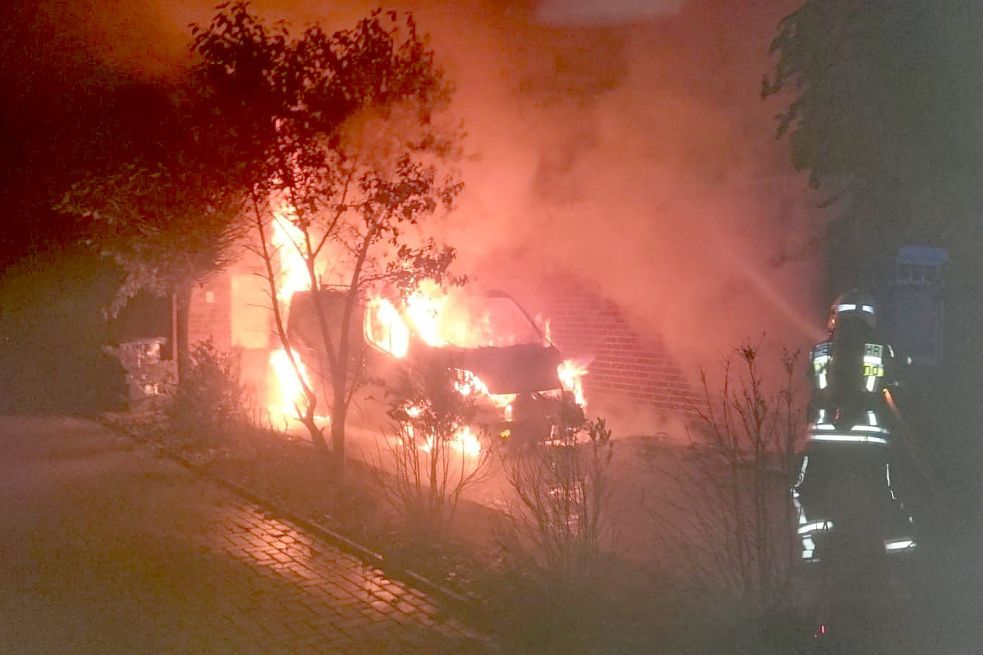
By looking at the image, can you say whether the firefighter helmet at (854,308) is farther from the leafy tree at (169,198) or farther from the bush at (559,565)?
the leafy tree at (169,198)

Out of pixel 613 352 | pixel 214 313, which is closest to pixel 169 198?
pixel 613 352

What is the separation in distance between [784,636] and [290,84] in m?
5.49

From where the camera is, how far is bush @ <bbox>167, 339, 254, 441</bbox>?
32.2 feet

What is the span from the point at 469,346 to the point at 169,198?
3.60 m

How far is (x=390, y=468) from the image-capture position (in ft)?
26.9

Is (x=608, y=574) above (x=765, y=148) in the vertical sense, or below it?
below

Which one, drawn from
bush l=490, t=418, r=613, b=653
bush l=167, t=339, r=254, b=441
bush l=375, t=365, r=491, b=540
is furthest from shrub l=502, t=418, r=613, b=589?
bush l=167, t=339, r=254, b=441

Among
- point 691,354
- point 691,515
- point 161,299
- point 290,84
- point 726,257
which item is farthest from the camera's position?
point 161,299

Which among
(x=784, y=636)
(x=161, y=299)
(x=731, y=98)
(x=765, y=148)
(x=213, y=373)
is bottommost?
(x=784, y=636)

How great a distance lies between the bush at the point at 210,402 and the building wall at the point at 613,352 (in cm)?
426

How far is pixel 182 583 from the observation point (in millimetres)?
5344

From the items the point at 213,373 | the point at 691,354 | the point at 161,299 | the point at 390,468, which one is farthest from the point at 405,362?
the point at 161,299

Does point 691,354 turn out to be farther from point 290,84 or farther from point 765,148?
point 290,84

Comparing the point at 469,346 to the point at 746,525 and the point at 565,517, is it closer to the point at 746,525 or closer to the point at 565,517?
the point at 565,517
